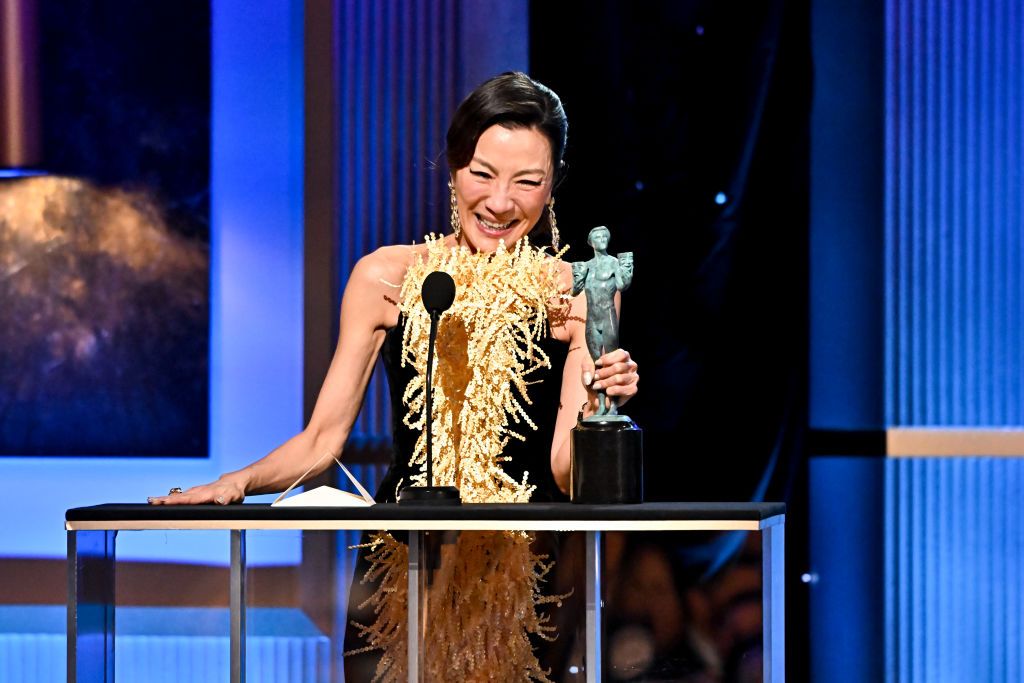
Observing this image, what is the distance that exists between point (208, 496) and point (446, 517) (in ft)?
1.52

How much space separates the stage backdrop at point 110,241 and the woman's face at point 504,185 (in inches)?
80.4

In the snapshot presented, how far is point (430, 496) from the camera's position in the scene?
2051 mm

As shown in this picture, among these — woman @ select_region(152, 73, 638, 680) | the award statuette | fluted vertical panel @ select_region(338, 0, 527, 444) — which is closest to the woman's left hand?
the award statuette

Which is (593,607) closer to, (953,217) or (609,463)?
(609,463)

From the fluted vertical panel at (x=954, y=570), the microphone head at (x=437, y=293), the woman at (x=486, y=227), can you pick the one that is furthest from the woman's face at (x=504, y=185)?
the fluted vertical panel at (x=954, y=570)

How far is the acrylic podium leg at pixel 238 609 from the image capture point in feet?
6.70

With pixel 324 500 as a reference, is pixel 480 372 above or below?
above

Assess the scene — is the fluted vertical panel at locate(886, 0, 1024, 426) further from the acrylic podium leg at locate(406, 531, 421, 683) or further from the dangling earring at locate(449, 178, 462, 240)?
the acrylic podium leg at locate(406, 531, 421, 683)

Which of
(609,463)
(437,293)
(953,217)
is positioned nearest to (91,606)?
(437,293)

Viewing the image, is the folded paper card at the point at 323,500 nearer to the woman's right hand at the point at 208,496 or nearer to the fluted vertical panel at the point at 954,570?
the woman's right hand at the point at 208,496

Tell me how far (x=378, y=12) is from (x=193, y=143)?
827mm

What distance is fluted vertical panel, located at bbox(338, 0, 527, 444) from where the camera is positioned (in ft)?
13.9

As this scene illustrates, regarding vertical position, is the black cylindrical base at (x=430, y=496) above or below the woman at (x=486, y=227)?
below

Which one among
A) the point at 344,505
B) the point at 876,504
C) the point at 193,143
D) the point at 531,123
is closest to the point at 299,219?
the point at 193,143
